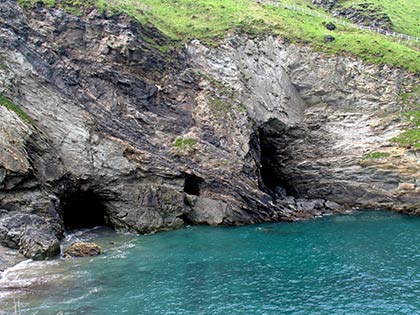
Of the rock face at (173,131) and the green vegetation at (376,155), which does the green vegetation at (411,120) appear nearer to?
the rock face at (173,131)

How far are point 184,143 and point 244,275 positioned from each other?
91.0ft

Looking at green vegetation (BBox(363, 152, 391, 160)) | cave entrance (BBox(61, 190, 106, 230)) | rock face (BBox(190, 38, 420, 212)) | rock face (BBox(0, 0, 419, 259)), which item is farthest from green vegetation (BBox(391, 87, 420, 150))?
cave entrance (BBox(61, 190, 106, 230))

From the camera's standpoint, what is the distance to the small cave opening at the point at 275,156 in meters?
68.7

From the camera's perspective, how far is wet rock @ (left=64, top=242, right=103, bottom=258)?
41531mm

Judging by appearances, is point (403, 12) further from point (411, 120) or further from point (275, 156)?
point (275, 156)

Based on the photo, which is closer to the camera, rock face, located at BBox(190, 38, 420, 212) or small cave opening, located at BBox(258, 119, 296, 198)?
rock face, located at BBox(190, 38, 420, 212)

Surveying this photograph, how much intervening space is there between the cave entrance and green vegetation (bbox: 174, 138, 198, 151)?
12471 mm

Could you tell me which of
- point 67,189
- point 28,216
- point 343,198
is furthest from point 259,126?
point 28,216

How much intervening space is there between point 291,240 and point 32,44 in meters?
39.7

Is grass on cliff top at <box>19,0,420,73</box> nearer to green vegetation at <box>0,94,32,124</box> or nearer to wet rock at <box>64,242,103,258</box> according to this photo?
green vegetation at <box>0,94,32,124</box>

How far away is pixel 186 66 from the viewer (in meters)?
67.4

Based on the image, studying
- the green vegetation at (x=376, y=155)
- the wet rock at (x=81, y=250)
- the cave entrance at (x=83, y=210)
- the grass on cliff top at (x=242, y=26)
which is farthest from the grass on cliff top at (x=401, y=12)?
the wet rock at (x=81, y=250)

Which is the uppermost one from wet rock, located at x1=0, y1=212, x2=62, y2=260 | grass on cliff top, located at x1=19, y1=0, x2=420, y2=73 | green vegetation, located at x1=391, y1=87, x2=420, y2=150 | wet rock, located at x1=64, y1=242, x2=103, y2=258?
grass on cliff top, located at x1=19, y1=0, x2=420, y2=73

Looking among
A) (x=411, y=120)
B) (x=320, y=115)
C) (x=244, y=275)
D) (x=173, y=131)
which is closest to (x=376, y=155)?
(x=411, y=120)
